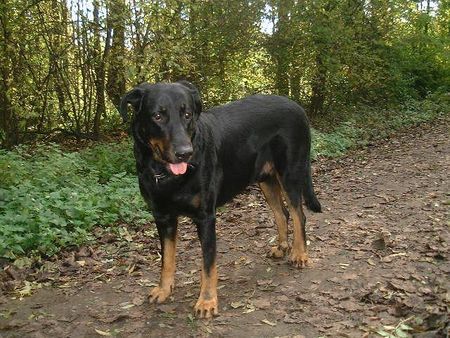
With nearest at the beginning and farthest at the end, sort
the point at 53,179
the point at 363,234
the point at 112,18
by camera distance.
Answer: the point at 363,234, the point at 53,179, the point at 112,18

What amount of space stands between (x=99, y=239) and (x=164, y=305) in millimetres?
1850

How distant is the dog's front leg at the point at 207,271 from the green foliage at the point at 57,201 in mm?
2078

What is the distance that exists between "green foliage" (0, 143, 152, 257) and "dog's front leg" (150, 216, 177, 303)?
1595 mm

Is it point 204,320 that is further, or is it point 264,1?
point 264,1

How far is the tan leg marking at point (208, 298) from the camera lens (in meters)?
3.86

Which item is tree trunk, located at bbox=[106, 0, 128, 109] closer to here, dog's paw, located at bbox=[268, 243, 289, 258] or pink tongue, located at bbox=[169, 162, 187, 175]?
dog's paw, located at bbox=[268, 243, 289, 258]

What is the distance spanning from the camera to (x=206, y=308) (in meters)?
3.85

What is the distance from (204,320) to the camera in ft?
12.5

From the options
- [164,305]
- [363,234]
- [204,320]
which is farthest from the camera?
[363,234]

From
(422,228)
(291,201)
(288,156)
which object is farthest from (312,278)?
(422,228)

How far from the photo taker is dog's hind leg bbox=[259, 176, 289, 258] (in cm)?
494

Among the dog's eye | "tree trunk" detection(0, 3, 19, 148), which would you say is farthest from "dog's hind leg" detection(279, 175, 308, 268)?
"tree trunk" detection(0, 3, 19, 148)

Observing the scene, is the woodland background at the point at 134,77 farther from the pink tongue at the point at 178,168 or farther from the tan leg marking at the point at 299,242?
the pink tongue at the point at 178,168

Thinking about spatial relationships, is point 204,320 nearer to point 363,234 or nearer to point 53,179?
point 363,234
